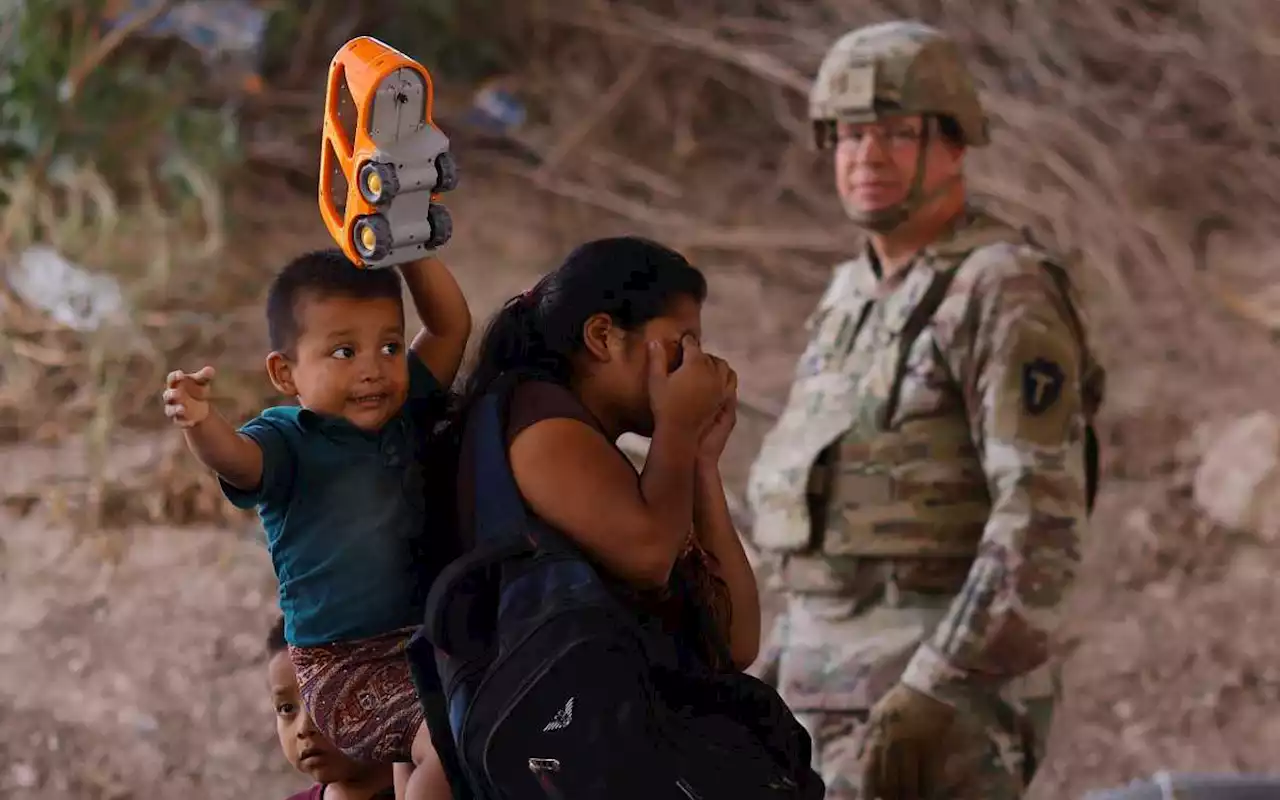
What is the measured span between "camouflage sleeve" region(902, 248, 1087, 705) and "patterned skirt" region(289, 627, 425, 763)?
96 centimetres

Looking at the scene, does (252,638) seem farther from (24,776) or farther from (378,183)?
(378,183)

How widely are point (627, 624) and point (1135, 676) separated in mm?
Result: 3308

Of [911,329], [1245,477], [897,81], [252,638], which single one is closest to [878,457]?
[911,329]

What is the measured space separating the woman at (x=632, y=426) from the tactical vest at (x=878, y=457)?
37.6 inches

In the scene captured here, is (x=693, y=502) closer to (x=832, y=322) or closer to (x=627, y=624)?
(x=627, y=624)

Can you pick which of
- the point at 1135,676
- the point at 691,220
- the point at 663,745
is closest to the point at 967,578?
the point at 663,745

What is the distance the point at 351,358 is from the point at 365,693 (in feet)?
0.79

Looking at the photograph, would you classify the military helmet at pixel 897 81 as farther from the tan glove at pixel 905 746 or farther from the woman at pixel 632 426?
the woman at pixel 632 426

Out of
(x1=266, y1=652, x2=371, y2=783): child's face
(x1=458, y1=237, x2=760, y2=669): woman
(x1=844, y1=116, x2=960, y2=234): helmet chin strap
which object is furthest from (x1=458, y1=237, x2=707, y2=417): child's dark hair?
(x1=844, y1=116, x2=960, y2=234): helmet chin strap

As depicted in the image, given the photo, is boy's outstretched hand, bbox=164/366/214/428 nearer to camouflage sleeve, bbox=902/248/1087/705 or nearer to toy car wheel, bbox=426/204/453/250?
toy car wheel, bbox=426/204/453/250

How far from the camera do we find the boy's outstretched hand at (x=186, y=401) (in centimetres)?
112

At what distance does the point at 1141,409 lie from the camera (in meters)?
4.84

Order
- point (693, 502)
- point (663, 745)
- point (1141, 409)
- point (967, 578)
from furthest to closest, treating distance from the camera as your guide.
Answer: point (1141, 409) → point (967, 578) → point (693, 502) → point (663, 745)

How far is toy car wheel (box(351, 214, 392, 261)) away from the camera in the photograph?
1087mm
